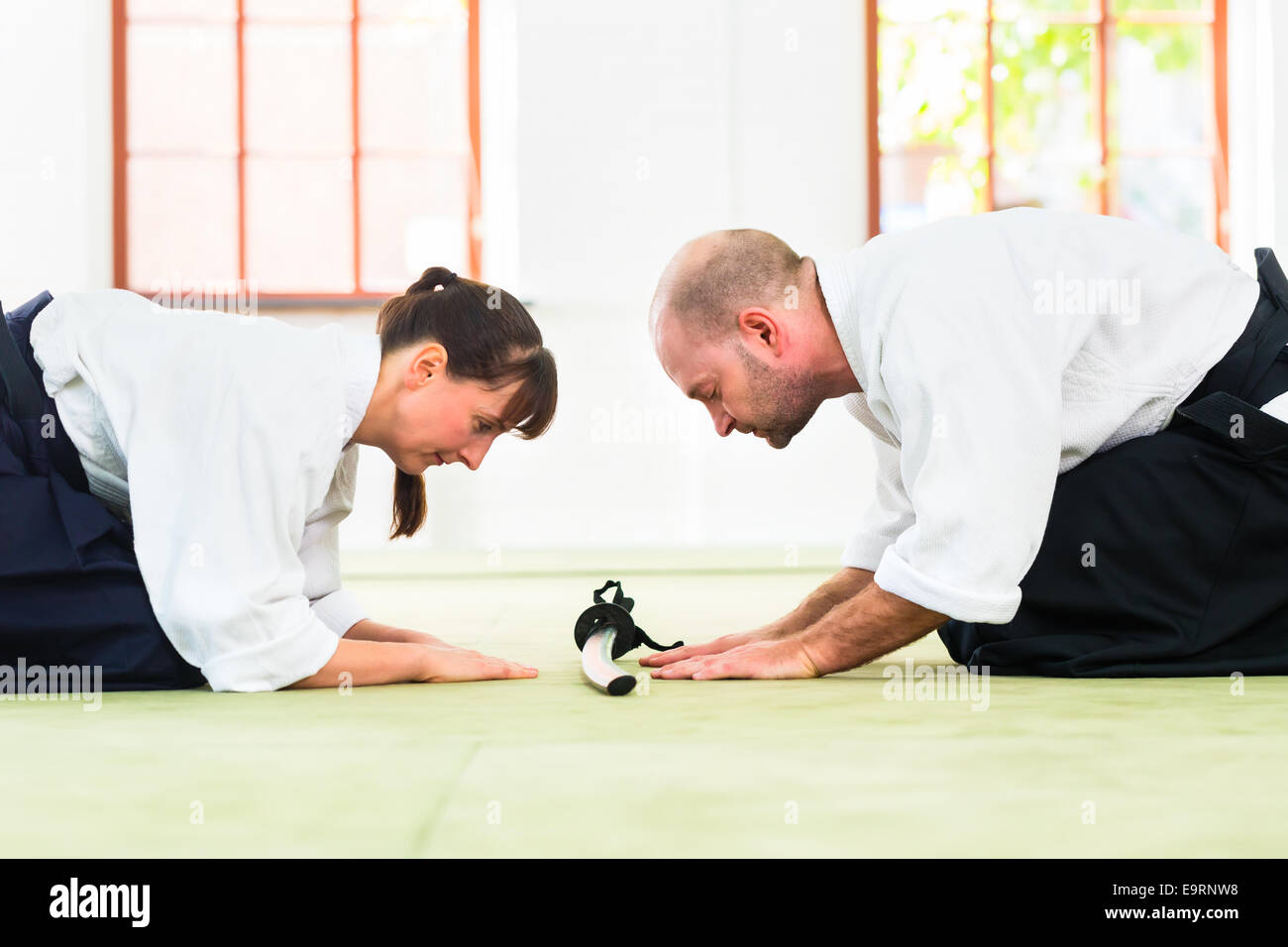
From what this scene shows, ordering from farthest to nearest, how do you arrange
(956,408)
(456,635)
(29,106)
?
(29,106) → (456,635) → (956,408)

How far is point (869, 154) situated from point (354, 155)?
8.24 feet

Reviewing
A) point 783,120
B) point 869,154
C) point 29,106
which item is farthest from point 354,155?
point 869,154

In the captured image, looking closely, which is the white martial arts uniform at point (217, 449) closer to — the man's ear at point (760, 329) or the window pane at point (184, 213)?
the man's ear at point (760, 329)

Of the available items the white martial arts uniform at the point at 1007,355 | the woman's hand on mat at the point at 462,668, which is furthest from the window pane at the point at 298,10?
the woman's hand on mat at the point at 462,668

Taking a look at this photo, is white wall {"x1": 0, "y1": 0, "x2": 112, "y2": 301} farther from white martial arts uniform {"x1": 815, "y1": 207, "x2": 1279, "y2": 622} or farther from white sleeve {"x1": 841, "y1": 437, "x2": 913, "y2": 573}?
white martial arts uniform {"x1": 815, "y1": 207, "x2": 1279, "y2": 622}

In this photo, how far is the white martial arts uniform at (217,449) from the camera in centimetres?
156

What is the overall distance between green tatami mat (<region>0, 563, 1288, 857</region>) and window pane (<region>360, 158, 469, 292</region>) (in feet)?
14.9

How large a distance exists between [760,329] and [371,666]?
0.75 metres

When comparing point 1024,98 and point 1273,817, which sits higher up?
point 1024,98

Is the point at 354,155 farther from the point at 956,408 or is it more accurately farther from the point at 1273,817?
the point at 1273,817

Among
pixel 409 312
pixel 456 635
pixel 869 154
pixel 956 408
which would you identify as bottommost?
pixel 456 635

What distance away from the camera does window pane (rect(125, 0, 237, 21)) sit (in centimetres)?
588
